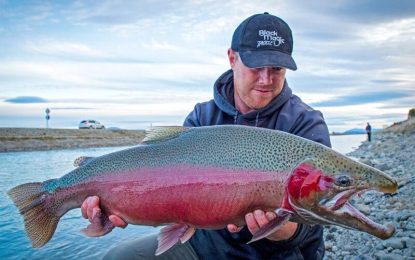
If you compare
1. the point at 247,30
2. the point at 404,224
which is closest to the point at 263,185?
the point at 247,30

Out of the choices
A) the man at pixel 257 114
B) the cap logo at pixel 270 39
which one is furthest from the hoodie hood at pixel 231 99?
the cap logo at pixel 270 39

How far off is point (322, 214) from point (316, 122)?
102 centimetres

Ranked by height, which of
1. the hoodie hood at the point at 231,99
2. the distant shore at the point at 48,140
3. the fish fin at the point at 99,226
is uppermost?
the hoodie hood at the point at 231,99

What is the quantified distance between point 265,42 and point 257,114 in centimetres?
61

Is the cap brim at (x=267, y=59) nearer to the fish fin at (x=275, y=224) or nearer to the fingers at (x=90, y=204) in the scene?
the fish fin at (x=275, y=224)

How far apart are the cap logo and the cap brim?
72 mm

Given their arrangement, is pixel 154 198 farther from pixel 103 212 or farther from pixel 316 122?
pixel 316 122

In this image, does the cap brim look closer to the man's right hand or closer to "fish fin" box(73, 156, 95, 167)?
"fish fin" box(73, 156, 95, 167)

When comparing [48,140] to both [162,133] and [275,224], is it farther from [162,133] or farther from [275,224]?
[275,224]

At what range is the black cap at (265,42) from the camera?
130 inches

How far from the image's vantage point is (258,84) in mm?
3398

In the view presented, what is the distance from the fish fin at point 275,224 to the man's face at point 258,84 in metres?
1.19

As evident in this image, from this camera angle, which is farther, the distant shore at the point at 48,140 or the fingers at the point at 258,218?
the distant shore at the point at 48,140

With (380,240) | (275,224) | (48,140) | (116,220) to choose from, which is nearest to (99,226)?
(116,220)
